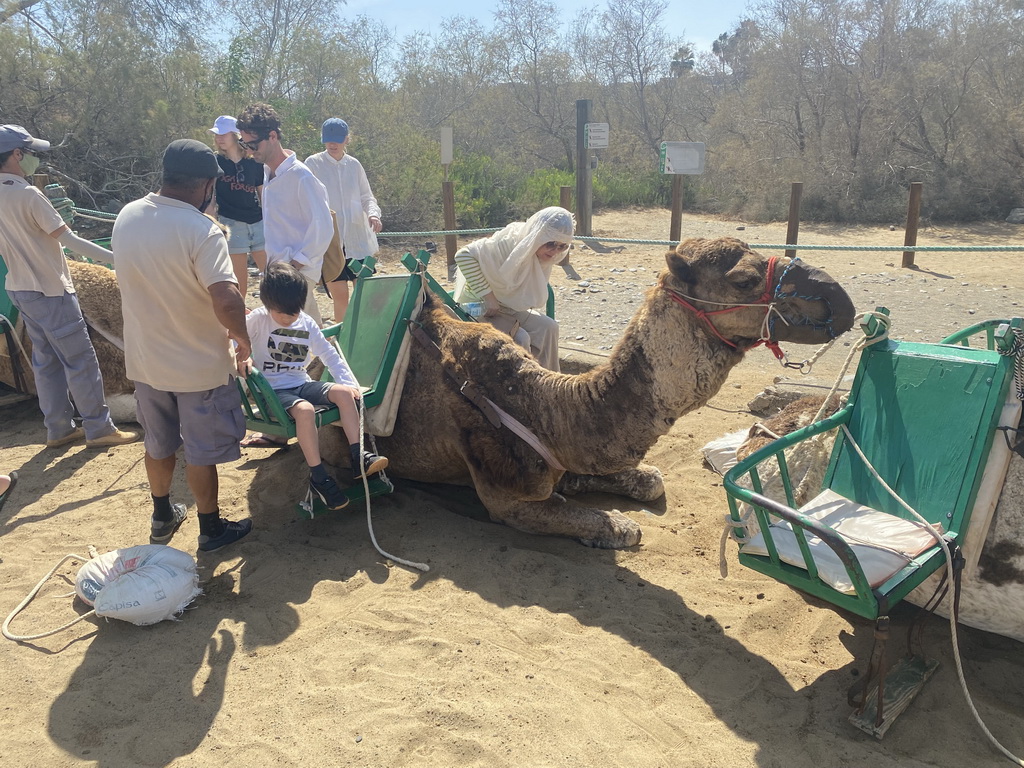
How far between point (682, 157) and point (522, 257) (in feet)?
28.4

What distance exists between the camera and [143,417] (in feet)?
13.5

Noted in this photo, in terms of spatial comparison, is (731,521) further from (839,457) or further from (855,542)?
(839,457)

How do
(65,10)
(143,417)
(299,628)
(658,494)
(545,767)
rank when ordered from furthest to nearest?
1. (65,10)
2. (658,494)
3. (143,417)
4. (299,628)
5. (545,767)

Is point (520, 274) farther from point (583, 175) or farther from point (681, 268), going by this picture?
point (583, 175)

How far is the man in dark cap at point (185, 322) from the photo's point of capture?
3.69m

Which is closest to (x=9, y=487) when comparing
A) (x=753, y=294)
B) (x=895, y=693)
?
(x=753, y=294)

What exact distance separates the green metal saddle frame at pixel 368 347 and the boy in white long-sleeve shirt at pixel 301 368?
98mm

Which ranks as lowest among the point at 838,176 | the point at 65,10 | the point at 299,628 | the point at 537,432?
the point at 299,628

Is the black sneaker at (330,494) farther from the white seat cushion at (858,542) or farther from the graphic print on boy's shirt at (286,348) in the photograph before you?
the white seat cushion at (858,542)

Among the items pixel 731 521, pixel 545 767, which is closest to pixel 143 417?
pixel 545 767

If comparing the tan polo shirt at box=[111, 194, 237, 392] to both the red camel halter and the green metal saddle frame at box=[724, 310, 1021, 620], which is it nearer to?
the red camel halter

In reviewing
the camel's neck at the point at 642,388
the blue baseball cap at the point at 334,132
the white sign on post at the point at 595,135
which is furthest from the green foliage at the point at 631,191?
the camel's neck at the point at 642,388

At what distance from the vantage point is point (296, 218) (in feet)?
18.2

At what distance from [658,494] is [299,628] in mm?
2336
